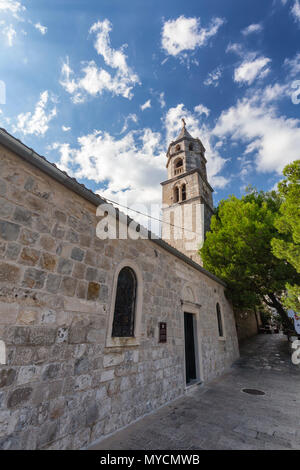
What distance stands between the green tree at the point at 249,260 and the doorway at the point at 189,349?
14.9 ft

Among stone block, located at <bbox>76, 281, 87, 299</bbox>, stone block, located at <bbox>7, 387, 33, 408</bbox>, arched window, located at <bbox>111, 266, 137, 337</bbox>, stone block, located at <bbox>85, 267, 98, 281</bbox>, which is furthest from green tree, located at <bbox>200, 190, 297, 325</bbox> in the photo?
stone block, located at <bbox>7, 387, 33, 408</bbox>

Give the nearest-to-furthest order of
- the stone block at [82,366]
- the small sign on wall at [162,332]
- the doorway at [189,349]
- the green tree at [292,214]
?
the stone block at [82,366] < the small sign on wall at [162,332] < the doorway at [189,349] < the green tree at [292,214]

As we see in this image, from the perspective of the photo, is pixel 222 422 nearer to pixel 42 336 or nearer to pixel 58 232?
pixel 42 336

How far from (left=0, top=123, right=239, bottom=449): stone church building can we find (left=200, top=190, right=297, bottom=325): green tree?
6.08m

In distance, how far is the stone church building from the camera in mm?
2244

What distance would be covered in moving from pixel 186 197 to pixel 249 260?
8863 mm

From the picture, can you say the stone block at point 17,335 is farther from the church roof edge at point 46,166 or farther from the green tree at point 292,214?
the green tree at point 292,214

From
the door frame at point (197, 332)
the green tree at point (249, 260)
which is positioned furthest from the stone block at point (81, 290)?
the green tree at point (249, 260)

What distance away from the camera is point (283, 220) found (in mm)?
6711

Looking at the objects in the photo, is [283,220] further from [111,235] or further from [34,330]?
[34,330]

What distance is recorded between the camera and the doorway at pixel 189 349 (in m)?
5.91

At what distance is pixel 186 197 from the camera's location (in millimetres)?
17250

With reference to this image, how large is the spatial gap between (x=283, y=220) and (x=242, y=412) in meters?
5.54

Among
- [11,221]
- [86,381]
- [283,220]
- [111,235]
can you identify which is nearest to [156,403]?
[86,381]
